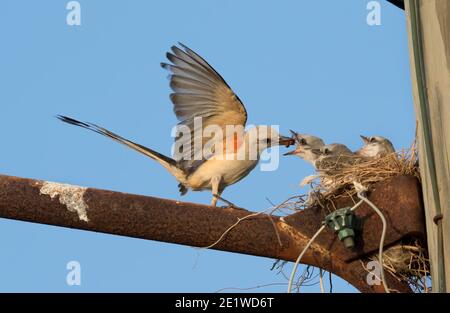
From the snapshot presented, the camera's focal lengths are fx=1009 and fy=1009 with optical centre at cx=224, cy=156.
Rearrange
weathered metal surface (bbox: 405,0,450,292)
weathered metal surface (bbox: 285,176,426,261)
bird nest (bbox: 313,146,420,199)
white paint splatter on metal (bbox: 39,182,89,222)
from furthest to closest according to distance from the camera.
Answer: bird nest (bbox: 313,146,420,199) < weathered metal surface (bbox: 285,176,426,261) < white paint splatter on metal (bbox: 39,182,89,222) < weathered metal surface (bbox: 405,0,450,292)

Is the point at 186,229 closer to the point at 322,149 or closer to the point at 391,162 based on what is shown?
the point at 391,162

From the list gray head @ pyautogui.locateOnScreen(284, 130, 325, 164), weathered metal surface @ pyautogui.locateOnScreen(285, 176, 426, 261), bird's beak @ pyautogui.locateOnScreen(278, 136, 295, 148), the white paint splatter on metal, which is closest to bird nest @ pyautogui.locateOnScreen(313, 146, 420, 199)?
weathered metal surface @ pyautogui.locateOnScreen(285, 176, 426, 261)

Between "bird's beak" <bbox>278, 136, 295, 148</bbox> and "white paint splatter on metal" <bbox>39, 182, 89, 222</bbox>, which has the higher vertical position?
"bird's beak" <bbox>278, 136, 295, 148</bbox>

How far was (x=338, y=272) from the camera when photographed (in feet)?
14.8

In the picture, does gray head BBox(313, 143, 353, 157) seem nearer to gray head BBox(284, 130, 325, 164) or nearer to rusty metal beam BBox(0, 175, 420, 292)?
gray head BBox(284, 130, 325, 164)

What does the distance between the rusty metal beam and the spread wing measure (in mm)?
2352

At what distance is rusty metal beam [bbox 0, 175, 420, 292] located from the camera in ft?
14.4

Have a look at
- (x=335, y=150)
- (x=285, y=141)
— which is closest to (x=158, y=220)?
(x=335, y=150)

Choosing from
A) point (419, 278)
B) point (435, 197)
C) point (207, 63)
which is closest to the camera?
point (435, 197)

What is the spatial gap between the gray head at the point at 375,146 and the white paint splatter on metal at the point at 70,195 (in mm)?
2884

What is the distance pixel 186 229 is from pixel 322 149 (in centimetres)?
284
